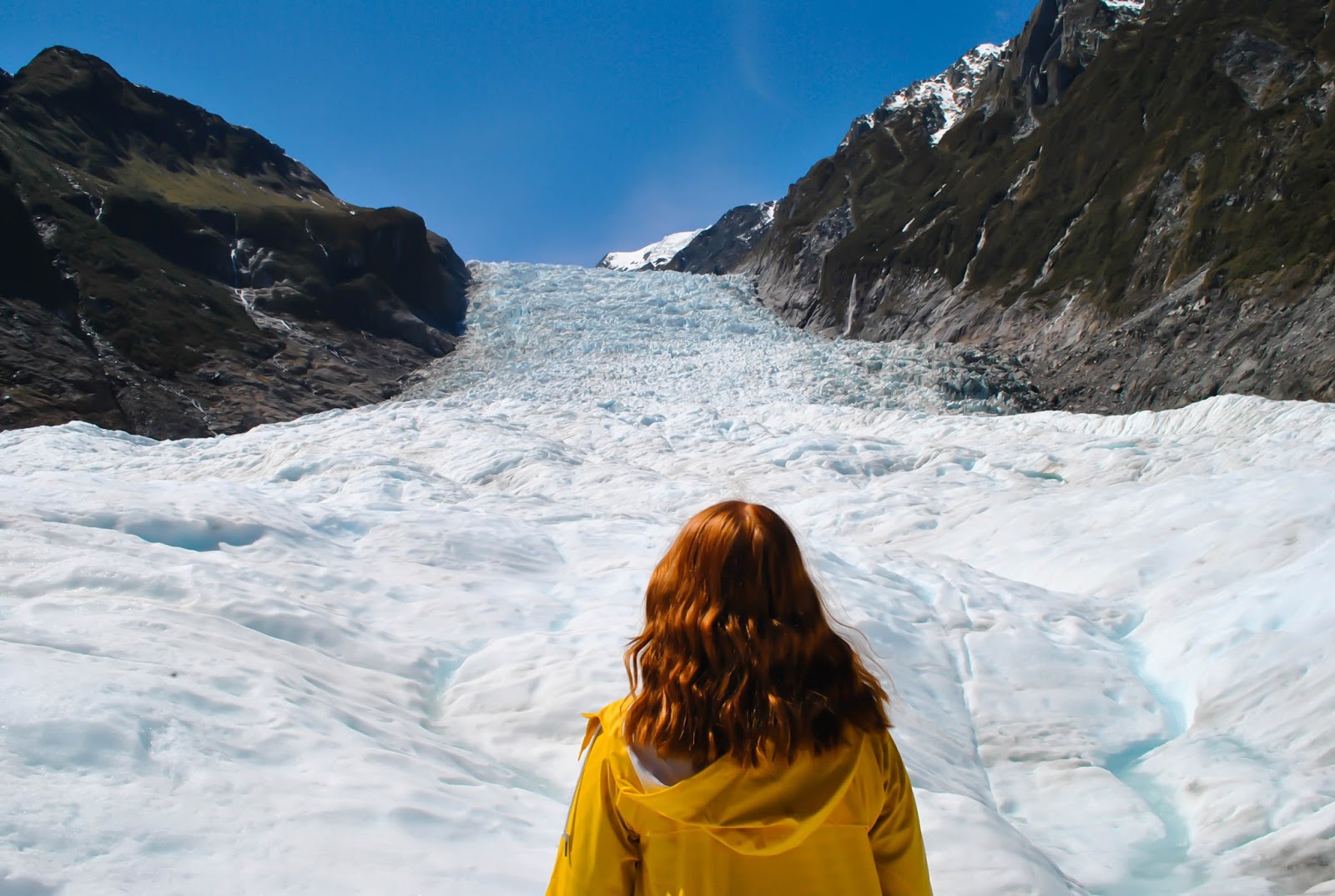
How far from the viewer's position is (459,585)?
717 centimetres

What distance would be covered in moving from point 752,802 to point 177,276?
1801 inches

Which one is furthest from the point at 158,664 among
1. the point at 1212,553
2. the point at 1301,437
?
the point at 1301,437

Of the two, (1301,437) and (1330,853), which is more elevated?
(1301,437)

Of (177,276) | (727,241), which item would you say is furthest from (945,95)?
(177,276)

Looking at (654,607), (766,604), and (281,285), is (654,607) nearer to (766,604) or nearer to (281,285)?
(766,604)

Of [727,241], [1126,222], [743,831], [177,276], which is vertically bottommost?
[743,831]

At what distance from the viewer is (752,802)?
5.50ft

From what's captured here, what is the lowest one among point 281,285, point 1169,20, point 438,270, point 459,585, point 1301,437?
point 459,585

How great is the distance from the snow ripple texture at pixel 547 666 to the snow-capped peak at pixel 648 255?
99856 millimetres

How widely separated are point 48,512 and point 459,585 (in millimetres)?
3209

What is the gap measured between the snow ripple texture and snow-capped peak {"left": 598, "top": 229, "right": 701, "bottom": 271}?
99856 millimetres

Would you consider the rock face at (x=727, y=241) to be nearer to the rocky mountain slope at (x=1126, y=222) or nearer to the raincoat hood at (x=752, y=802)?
the rocky mountain slope at (x=1126, y=222)

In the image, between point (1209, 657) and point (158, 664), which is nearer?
point (158, 664)

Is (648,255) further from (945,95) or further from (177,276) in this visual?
(177,276)
